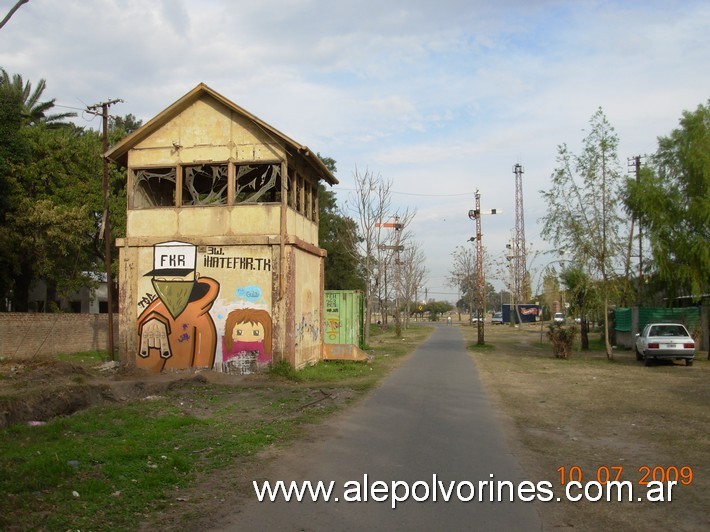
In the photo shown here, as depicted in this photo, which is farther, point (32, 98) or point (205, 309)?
point (32, 98)

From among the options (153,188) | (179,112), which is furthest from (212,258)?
(179,112)

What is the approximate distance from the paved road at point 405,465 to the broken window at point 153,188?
979cm

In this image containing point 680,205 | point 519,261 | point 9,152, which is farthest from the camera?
point 519,261

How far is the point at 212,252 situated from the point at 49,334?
433 inches

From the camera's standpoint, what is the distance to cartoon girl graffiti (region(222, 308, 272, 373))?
57.5ft

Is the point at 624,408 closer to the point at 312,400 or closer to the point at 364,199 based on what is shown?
the point at 312,400

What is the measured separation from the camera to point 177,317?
1812 cm

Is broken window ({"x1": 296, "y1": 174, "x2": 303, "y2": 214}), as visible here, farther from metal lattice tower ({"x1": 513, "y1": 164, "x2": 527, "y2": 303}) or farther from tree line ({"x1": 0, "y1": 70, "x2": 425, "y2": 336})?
metal lattice tower ({"x1": 513, "y1": 164, "x2": 527, "y2": 303})

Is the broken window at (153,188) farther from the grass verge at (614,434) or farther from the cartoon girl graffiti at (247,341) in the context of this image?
the grass verge at (614,434)

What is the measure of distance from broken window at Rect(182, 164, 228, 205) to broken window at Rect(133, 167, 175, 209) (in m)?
0.51

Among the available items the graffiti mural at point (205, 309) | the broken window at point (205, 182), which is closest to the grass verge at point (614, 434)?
the graffiti mural at point (205, 309)

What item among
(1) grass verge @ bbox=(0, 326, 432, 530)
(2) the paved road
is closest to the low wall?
(1) grass verge @ bbox=(0, 326, 432, 530)

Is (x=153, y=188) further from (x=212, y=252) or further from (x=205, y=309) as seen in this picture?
(x=205, y=309)

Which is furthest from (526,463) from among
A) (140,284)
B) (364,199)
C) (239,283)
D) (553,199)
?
(364,199)
